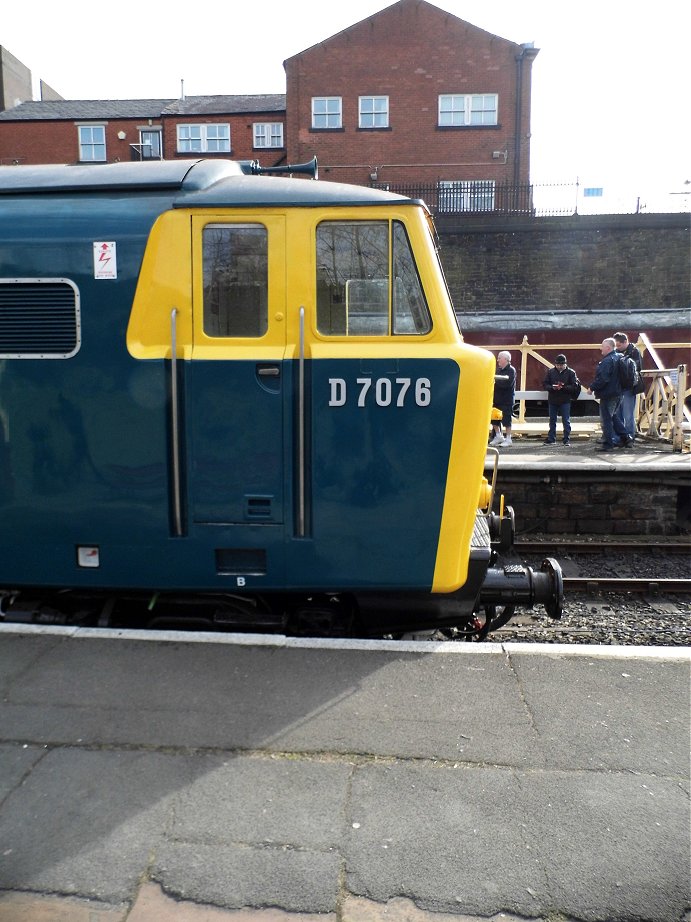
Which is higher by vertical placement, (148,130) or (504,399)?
(148,130)

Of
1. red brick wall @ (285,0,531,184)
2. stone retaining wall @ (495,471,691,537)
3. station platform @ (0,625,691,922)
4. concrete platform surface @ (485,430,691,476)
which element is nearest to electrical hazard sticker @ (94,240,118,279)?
station platform @ (0,625,691,922)

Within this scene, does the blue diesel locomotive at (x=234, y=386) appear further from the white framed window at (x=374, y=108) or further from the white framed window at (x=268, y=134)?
the white framed window at (x=268, y=134)

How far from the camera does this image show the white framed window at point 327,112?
2952cm

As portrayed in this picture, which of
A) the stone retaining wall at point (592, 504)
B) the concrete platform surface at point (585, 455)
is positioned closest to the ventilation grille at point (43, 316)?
the concrete platform surface at point (585, 455)

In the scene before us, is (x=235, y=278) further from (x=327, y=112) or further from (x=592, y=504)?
(x=327, y=112)

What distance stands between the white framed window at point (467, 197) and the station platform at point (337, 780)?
2606 centimetres

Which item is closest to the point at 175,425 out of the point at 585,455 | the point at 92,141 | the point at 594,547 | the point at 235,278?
the point at 235,278

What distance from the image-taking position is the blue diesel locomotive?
3.98 metres

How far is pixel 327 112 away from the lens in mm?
29578

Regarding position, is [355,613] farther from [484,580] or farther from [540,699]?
[540,699]

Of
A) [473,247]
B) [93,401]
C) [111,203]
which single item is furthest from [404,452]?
[473,247]

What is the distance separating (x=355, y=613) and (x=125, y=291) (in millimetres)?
2440

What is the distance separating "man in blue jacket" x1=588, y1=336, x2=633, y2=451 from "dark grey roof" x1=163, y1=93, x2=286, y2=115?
1051 inches

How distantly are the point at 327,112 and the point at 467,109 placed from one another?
5.84 m
